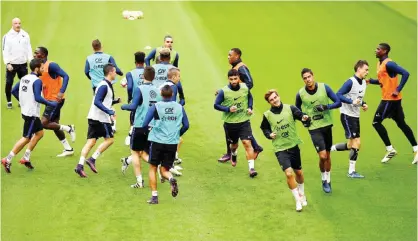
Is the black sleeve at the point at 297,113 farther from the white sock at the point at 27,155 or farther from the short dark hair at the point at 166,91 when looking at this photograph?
the white sock at the point at 27,155

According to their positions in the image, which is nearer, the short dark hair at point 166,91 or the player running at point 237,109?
the short dark hair at point 166,91

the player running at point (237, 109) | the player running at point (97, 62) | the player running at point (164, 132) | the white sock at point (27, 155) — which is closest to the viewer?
the player running at point (164, 132)

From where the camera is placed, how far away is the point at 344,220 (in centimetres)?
1280

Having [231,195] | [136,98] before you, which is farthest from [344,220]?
[136,98]

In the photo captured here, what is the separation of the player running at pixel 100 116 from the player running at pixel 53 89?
3.89 feet

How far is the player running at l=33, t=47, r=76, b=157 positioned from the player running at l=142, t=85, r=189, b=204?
3.11m

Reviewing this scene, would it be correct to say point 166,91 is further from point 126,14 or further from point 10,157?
point 126,14

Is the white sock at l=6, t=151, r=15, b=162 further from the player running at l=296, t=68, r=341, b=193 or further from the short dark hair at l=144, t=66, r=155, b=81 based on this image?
the player running at l=296, t=68, r=341, b=193

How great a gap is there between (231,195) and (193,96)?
6.76 m

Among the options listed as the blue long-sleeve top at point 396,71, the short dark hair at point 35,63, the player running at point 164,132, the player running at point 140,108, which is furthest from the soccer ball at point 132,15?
the player running at point 164,132

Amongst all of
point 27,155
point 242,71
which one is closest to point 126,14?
point 242,71

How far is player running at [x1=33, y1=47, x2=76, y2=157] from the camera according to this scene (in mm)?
15234

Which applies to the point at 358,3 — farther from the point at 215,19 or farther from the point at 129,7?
the point at 129,7

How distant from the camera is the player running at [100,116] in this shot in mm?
14164
